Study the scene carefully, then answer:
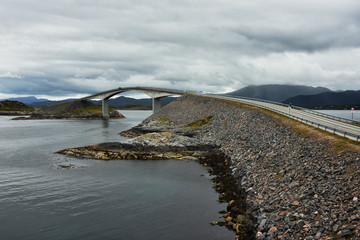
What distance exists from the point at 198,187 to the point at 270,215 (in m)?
9.91

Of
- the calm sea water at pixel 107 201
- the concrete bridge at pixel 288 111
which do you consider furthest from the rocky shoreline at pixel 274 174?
the concrete bridge at pixel 288 111

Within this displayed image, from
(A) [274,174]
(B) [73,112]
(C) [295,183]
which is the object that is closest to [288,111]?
(A) [274,174]

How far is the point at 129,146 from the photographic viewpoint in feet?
146

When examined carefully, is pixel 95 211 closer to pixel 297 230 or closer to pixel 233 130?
pixel 297 230

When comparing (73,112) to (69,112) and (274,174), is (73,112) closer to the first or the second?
(69,112)

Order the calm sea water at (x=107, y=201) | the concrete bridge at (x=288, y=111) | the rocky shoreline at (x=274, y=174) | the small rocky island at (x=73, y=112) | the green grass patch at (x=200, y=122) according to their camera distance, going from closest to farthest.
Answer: the rocky shoreline at (x=274, y=174), the calm sea water at (x=107, y=201), the concrete bridge at (x=288, y=111), the green grass patch at (x=200, y=122), the small rocky island at (x=73, y=112)

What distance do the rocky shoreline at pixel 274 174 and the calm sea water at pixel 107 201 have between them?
2382mm

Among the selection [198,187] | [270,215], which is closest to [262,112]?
[198,187]

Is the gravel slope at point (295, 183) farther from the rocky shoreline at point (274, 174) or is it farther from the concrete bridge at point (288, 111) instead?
the concrete bridge at point (288, 111)

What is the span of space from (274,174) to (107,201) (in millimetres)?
14996

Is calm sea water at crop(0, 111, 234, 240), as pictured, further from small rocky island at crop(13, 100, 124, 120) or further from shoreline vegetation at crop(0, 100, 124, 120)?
shoreline vegetation at crop(0, 100, 124, 120)

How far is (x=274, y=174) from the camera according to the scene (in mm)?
Result: 23766

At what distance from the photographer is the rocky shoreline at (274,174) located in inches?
595

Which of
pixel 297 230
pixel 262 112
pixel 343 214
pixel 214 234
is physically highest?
pixel 262 112
